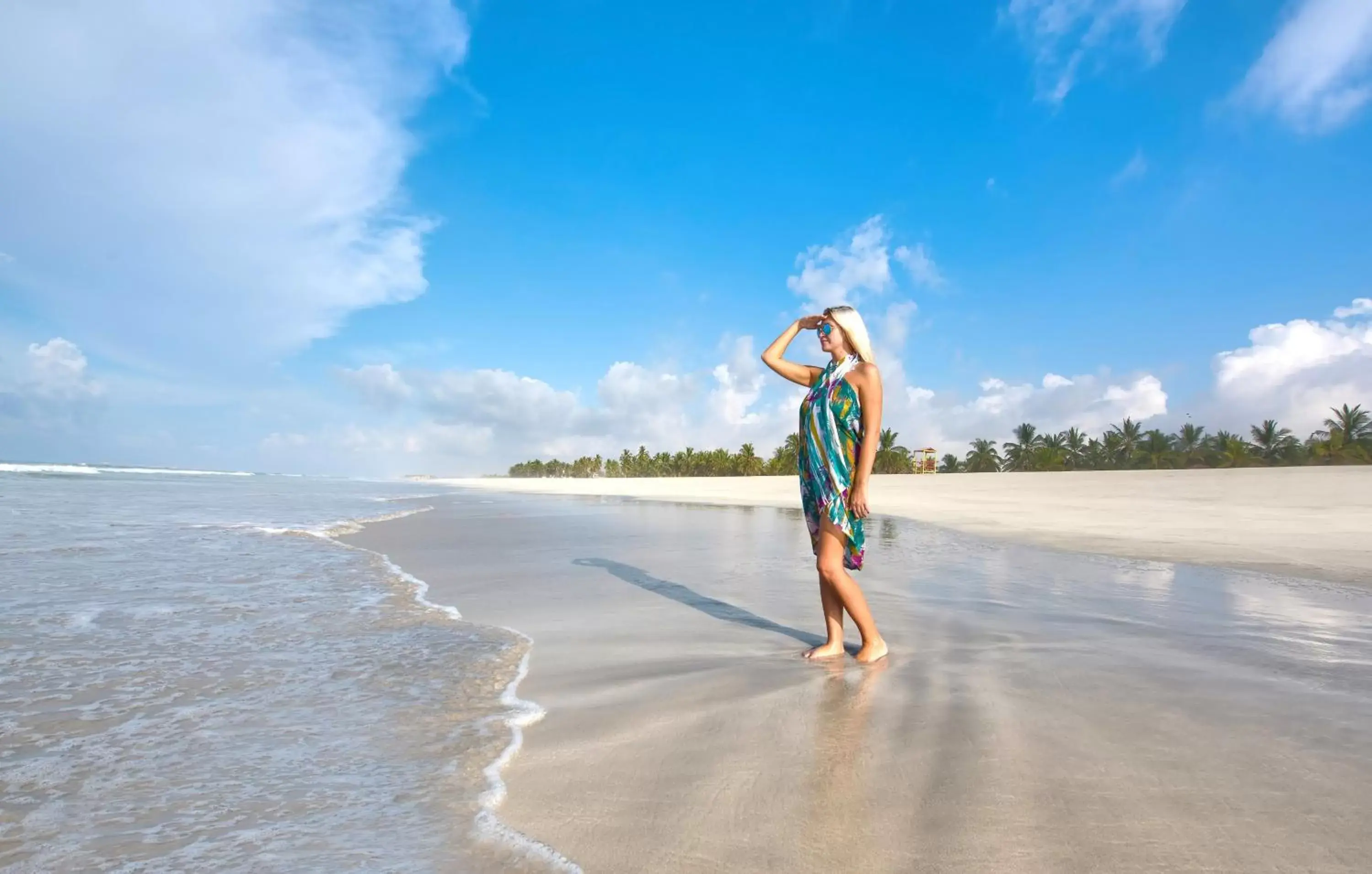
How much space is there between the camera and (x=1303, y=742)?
2.92 metres

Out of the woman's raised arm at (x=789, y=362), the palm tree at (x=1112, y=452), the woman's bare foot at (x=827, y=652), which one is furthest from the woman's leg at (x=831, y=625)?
the palm tree at (x=1112, y=452)

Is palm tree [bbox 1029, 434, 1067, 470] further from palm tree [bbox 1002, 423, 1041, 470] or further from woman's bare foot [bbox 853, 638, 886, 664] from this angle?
woman's bare foot [bbox 853, 638, 886, 664]

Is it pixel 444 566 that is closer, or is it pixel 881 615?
pixel 881 615

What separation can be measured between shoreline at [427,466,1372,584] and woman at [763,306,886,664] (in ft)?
23.8

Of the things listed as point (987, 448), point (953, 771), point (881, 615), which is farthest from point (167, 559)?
point (987, 448)

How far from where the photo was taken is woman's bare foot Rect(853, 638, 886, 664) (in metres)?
4.37

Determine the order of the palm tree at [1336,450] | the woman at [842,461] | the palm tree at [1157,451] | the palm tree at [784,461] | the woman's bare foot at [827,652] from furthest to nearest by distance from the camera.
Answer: the palm tree at [784,461] < the palm tree at [1157,451] < the palm tree at [1336,450] < the woman's bare foot at [827,652] < the woman at [842,461]

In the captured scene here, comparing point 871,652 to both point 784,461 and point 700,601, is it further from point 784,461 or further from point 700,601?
point 784,461

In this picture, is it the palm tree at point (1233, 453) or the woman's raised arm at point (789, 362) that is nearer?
the woman's raised arm at point (789, 362)

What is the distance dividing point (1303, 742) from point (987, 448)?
81.8 metres

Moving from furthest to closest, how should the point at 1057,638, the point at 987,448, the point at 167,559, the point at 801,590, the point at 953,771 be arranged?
the point at 987,448 → the point at 167,559 → the point at 801,590 → the point at 1057,638 → the point at 953,771

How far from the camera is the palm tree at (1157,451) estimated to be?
2569 inches

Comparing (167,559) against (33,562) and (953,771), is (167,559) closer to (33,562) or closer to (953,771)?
(33,562)

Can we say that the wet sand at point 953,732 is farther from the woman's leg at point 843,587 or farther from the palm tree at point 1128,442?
the palm tree at point 1128,442
